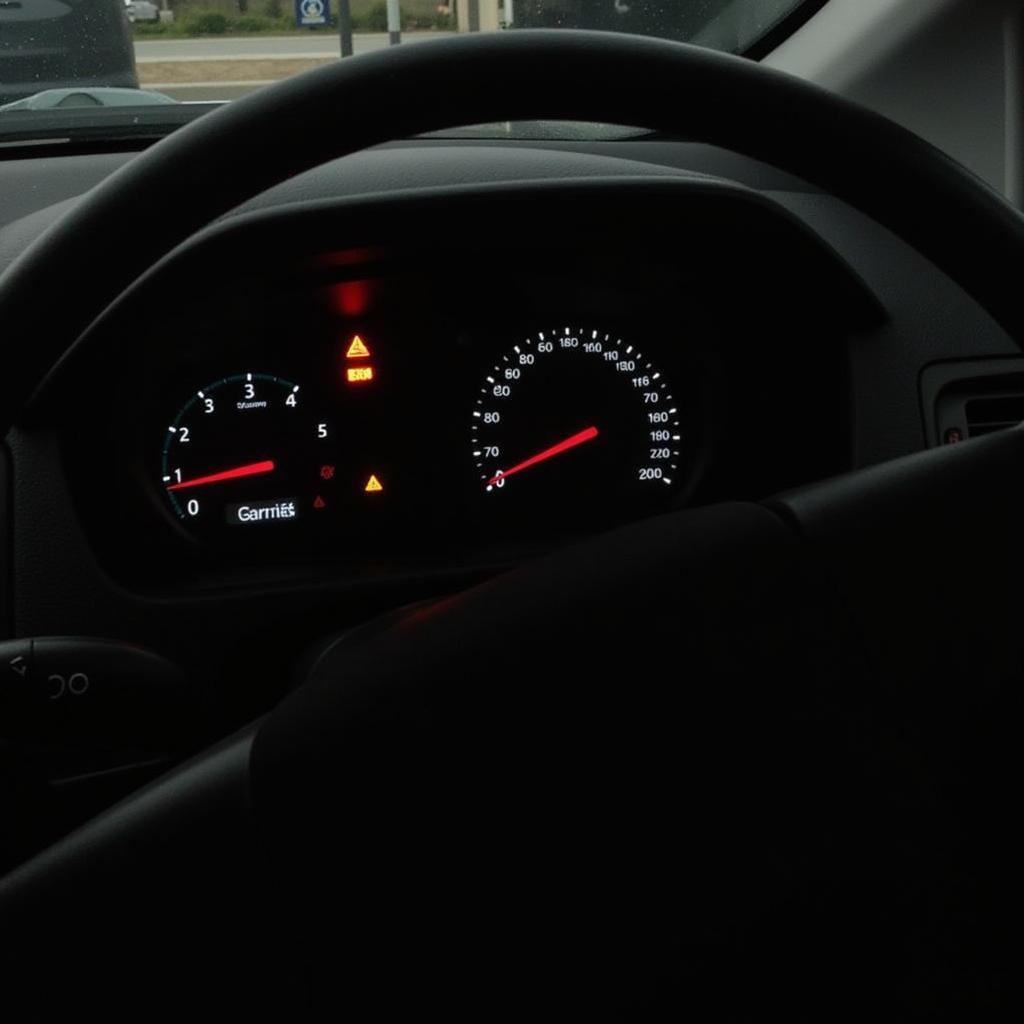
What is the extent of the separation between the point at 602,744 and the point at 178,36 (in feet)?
5.21

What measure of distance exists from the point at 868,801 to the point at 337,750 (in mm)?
278

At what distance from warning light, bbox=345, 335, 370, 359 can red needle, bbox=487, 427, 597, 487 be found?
224mm

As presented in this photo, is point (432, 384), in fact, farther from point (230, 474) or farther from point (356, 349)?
point (230, 474)

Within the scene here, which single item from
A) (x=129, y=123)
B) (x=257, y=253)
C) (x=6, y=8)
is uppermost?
(x=6, y=8)

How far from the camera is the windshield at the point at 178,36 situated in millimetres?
1974

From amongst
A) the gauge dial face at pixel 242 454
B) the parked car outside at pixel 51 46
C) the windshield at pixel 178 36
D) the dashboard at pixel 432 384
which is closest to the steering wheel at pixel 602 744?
the dashboard at pixel 432 384

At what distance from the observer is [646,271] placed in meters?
1.92

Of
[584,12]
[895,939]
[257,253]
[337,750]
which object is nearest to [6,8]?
[257,253]

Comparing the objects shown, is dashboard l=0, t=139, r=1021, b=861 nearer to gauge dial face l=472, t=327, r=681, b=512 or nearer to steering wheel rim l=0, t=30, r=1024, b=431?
gauge dial face l=472, t=327, r=681, b=512

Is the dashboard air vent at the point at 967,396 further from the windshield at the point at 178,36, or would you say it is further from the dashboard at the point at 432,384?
the windshield at the point at 178,36

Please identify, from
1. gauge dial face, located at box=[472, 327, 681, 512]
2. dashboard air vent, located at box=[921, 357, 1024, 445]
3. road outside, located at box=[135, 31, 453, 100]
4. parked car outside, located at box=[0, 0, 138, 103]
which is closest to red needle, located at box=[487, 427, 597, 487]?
gauge dial face, located at box=[472, 327, 681, 512]

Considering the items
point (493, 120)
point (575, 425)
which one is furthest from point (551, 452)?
point (493, 120)

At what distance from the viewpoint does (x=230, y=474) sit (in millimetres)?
1829

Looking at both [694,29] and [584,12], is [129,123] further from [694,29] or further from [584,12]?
[694,29]
